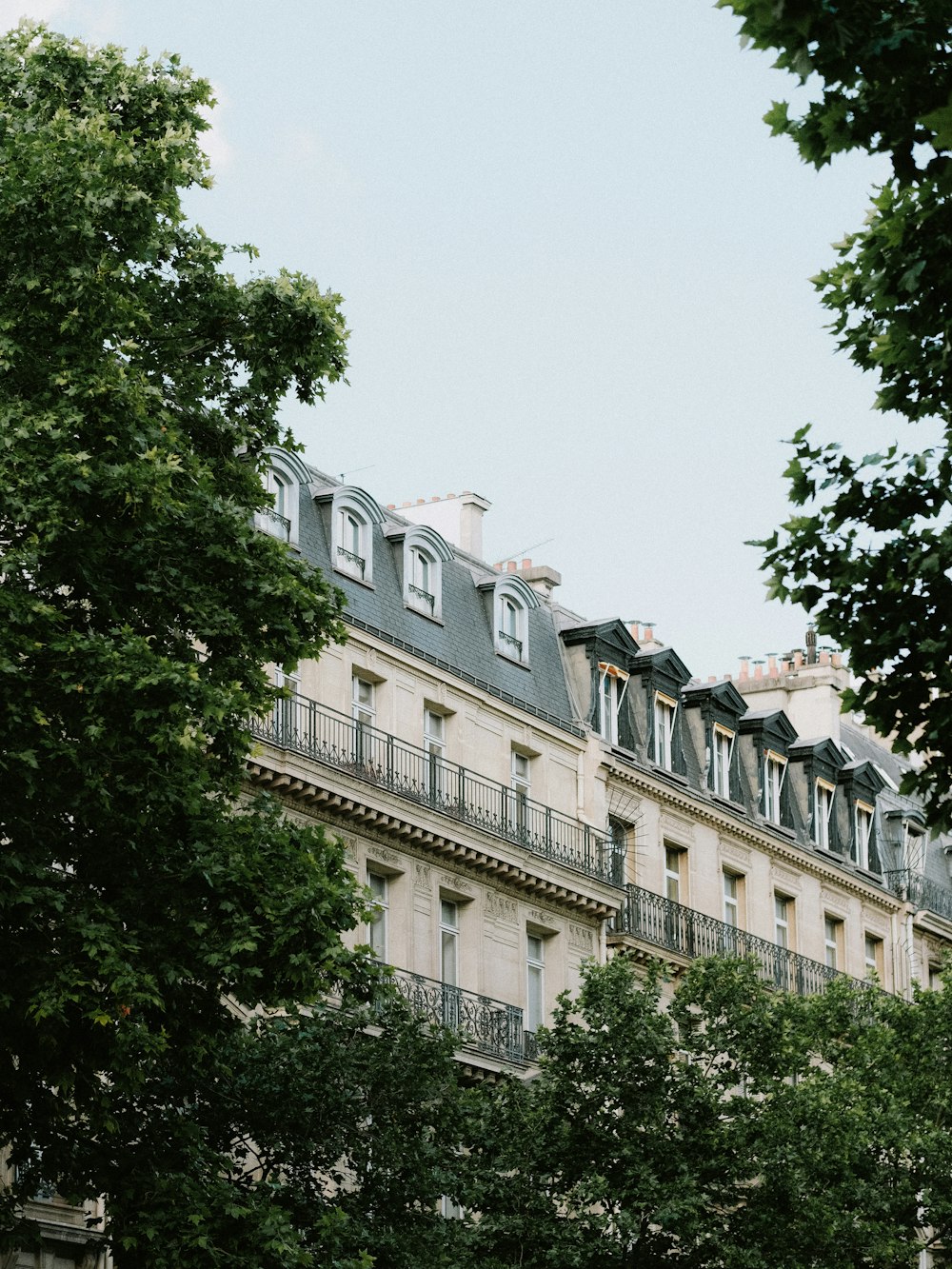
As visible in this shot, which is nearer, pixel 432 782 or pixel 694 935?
pixel 432 782

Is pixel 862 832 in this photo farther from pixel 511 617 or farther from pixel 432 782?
pixel 432 782

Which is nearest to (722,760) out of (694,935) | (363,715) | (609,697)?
(609,697)

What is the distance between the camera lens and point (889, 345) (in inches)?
603

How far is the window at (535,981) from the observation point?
41375mm

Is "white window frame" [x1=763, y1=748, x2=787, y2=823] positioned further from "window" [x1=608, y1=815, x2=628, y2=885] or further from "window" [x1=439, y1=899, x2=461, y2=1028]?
"window" [x1=439, y1=899, x2=461, y2=1028]

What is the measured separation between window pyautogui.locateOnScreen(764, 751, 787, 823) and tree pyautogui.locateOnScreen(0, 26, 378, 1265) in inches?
1147

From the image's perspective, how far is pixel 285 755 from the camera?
117ft

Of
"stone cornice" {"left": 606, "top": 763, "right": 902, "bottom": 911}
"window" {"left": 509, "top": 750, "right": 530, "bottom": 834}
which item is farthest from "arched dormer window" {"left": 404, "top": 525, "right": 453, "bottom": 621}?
"stone cornice" {"left": 606, "top": 763, "right": 902, "bottom": 911}

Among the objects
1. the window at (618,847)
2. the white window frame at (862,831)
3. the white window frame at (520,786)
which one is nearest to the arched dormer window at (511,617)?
the white window frame at (520,786)

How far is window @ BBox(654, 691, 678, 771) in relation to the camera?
47188mm

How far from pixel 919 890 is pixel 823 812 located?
192 inches

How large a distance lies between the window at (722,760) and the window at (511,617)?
6668 mm

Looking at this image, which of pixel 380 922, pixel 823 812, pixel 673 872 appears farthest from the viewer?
pixel 823 812

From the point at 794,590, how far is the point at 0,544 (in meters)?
8.20
